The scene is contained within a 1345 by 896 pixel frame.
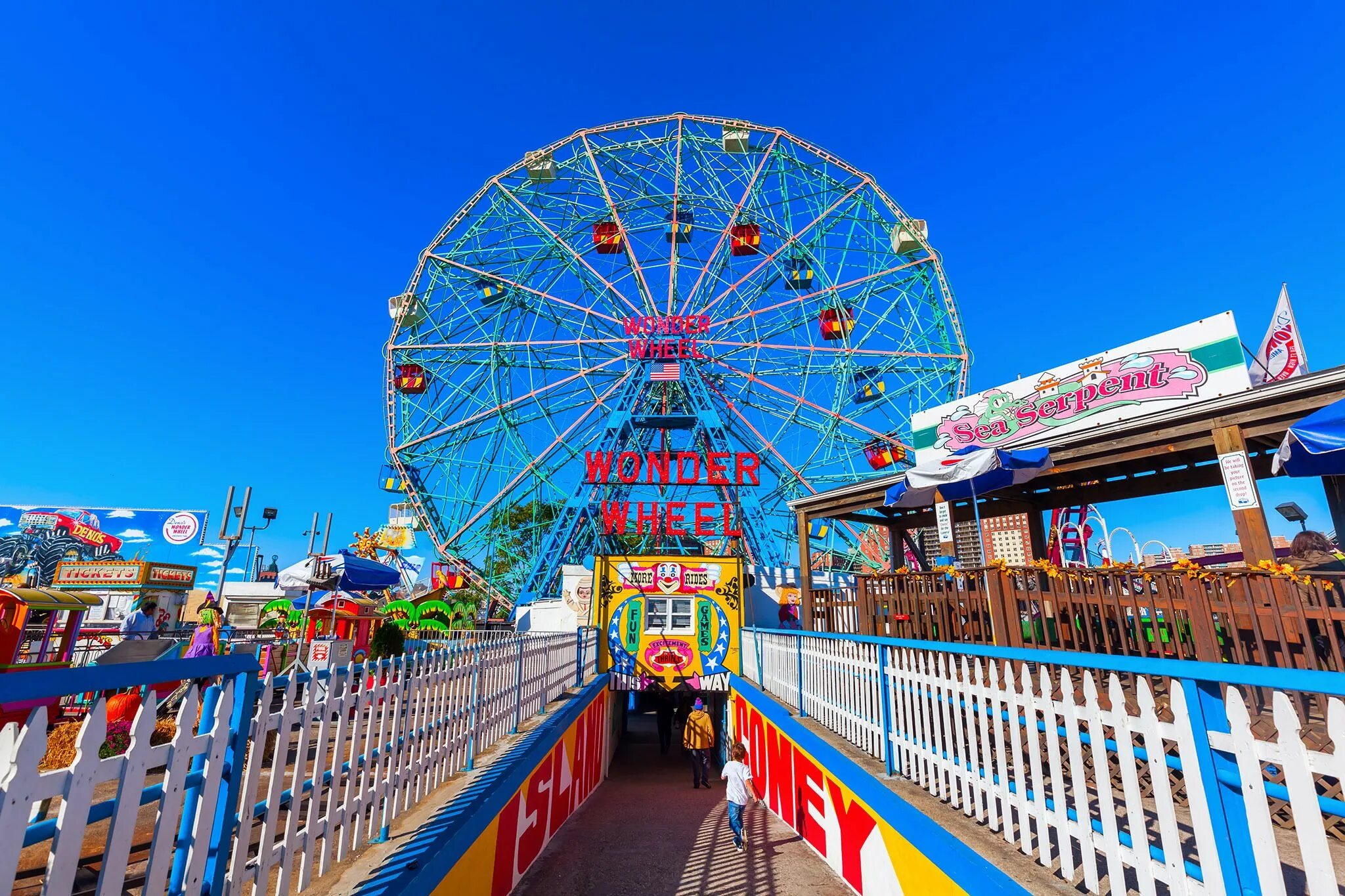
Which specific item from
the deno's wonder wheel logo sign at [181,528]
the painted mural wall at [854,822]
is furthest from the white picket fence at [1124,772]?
the deno's wonder wheel logo sign at [181,528]

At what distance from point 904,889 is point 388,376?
22914 millimetres

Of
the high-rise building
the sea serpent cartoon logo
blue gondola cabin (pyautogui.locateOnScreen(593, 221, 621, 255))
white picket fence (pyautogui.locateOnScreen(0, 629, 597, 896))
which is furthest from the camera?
the high-rise building

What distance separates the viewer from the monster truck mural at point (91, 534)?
Answer: 112ft

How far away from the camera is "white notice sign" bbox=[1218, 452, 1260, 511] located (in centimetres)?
571

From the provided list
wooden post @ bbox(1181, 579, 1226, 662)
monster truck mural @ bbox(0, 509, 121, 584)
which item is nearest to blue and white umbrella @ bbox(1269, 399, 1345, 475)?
wooden post @ bbox(1181, 579, 1226, 662)

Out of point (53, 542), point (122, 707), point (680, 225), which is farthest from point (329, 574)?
point (53, 542)

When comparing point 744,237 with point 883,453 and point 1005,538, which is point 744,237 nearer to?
point 883,453

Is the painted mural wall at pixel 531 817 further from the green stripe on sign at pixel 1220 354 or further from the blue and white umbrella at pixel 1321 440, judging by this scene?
the green stripe on sign at pixel 1220 354

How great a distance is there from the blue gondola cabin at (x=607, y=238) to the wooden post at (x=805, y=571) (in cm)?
1464

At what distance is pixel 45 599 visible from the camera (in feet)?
24.8

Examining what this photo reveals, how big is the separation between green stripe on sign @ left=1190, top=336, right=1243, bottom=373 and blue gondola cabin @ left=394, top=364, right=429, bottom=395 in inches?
838

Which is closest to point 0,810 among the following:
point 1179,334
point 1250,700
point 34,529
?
point 1250,700

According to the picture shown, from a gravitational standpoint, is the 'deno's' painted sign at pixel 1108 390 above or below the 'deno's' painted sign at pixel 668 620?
above

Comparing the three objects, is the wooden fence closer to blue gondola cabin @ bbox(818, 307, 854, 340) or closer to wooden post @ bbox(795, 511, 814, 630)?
wooden post @ bbox(795, 511, 814, 630)
